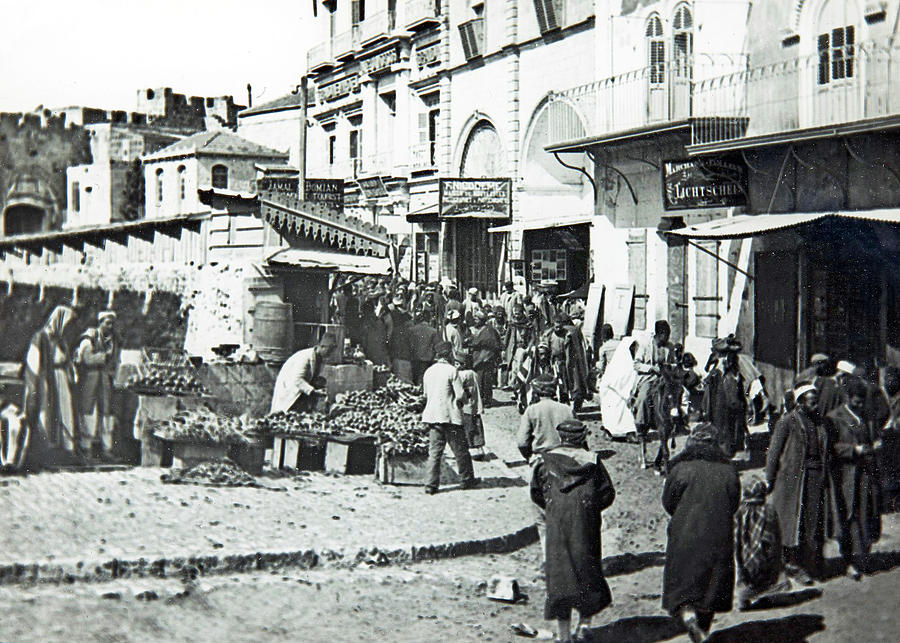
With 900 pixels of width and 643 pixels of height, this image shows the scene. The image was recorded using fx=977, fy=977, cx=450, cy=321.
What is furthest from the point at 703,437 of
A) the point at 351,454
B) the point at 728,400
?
the point at 351,454

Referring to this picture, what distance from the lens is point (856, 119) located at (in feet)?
36.8

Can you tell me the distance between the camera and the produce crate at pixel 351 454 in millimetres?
11396

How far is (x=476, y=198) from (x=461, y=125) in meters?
3.14

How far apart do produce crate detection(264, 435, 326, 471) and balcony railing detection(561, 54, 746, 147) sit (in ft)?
25.0

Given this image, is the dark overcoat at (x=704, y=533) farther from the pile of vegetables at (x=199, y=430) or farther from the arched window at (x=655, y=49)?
the arched window at (x=655, y=49)

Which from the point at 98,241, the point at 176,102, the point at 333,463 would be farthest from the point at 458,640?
the point at 176,102

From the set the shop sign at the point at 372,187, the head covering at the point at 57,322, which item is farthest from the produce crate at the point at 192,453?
the shop sign at the point at 372,187

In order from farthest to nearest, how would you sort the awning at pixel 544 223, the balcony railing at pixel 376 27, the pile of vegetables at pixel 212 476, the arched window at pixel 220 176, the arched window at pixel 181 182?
the arched window at pixel 220 176
the arched window at pixel 181 182
the balcony railing at pixel 376 27
the awning at pixel 544 223
the pile of vegetables at pixel 212 476

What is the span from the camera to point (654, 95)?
647 inches

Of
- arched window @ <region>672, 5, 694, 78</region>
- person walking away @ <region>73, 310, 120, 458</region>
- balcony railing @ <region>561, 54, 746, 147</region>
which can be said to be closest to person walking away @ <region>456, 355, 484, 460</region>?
person walking away @ <region>73, 310, 120, 458</region>

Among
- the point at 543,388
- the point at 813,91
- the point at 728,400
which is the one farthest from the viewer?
the point at 813,91

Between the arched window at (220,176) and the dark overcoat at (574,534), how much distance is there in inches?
1113

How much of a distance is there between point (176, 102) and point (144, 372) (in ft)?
62.7

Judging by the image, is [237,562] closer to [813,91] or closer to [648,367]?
[648,367]
